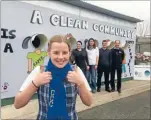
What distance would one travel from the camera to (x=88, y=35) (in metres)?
12.7

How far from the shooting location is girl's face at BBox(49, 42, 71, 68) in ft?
8.45

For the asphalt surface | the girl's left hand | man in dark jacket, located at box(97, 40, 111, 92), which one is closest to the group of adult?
man in dark jacket, located at box(97, 40, 111, 92)

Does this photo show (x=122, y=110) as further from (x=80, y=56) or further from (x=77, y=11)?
(x=77, y=11)

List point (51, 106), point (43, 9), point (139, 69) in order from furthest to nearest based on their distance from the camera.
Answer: point (139, 69)
point (43, 9)
point (51, 106)

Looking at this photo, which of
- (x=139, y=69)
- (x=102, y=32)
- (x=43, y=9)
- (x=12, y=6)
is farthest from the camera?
(x=139, y=69)

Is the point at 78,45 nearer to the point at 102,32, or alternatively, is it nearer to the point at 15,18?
the point at 15,18

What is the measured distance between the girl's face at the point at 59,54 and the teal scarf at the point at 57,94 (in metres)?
0.04

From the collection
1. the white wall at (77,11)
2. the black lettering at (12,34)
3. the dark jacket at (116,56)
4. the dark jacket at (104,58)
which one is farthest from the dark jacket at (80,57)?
the black lettering at (12,34)

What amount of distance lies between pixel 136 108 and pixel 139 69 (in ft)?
26.5

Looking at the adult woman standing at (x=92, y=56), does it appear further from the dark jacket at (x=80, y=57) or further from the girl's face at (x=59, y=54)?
the girl's face at (x=59, y=54)

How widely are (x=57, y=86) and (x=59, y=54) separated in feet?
0.79

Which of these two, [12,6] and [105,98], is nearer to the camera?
[12,6]

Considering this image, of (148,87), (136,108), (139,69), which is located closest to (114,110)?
(136,108)

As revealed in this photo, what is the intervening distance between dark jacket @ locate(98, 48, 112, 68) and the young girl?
341 inches
